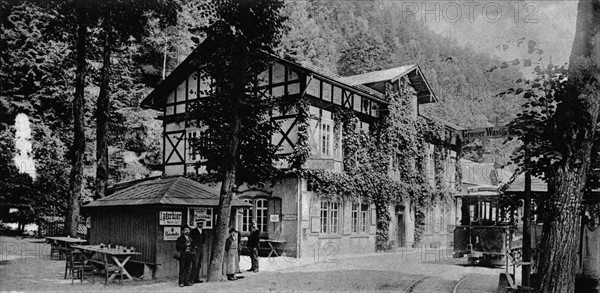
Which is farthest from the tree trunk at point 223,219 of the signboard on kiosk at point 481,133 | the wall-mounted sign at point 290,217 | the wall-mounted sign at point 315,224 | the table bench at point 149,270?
the wall-mounted sign at point 315,224

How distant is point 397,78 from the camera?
2509 cm

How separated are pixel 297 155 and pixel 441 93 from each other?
101 ft

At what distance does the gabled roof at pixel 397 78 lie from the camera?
24859mm

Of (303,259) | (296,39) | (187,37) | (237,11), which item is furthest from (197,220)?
(187,37)

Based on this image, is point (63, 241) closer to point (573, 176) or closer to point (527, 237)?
point (527, 237)

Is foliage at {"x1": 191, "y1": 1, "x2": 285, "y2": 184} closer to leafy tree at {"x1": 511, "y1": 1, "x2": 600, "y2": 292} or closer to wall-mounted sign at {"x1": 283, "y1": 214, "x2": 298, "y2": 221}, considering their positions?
wall-mounted sign at {"x1": 283, "y1": 214, "x2": 298, "y2": 221}

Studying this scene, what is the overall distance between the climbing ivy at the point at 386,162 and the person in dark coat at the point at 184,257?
7.92 m

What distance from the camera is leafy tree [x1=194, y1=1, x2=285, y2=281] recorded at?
12422 mm

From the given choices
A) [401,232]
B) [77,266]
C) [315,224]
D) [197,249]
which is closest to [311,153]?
[315,224]

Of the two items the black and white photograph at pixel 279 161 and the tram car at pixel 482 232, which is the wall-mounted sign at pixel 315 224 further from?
the tram car at pixel 482 232

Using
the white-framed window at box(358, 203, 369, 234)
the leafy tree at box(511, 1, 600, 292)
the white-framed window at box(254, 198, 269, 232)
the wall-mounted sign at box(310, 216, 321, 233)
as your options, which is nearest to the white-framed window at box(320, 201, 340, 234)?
the wall-mounted sign at box(310, 216, 321, 233)

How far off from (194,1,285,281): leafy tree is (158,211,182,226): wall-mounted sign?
0.95 meters

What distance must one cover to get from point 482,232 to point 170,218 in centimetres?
993

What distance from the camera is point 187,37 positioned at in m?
40.3
